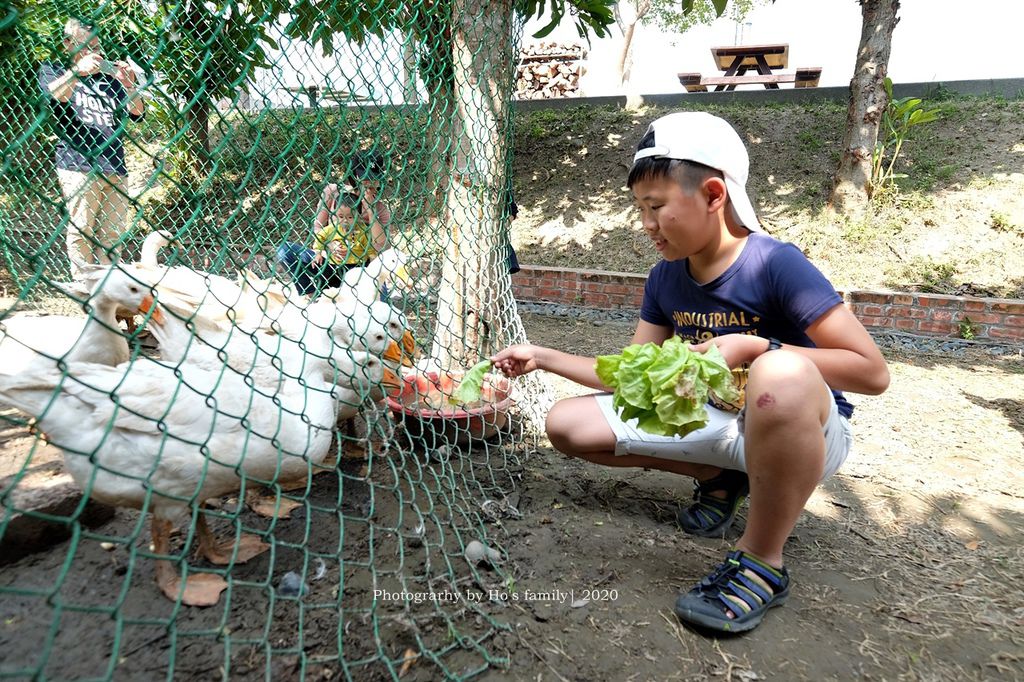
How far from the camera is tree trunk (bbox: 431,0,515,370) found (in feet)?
9.50

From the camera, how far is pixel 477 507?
241 centimetres

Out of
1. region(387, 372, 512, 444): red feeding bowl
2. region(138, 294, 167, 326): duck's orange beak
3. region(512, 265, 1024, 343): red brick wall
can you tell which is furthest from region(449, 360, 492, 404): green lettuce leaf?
region(512, 265, 1024, 343): red brick wall

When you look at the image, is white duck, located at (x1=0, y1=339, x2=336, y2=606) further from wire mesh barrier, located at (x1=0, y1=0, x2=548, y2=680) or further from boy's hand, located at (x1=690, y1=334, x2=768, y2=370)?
boy's hand, located at (x1=690, y1=334, x2=768, y2=370)

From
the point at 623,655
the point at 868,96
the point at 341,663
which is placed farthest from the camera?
the point at 868,96

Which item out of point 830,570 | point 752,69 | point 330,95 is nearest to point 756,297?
point 830,570

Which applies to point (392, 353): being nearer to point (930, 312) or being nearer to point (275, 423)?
point (275, 423)

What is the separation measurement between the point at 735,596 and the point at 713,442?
21.0 inches

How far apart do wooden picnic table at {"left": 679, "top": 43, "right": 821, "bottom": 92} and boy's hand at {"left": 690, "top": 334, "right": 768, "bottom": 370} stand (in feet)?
31.3

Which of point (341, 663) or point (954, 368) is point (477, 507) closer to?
point (341, 663)

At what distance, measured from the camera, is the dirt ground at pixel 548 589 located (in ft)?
5.43

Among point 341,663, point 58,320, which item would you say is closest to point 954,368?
point 341,663

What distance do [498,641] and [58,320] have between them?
2.79m

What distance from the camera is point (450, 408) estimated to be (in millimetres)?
2781

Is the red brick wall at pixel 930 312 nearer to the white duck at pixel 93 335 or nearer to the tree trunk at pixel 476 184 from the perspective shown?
the tree trunk at pixel 476 184
